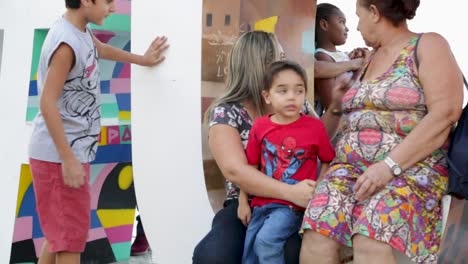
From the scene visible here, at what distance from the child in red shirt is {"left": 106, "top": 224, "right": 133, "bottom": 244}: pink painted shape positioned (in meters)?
1.67

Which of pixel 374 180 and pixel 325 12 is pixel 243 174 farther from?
pixel 325 12

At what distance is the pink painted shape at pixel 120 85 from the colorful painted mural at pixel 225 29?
3.75 ft

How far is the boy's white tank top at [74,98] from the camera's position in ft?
8.82

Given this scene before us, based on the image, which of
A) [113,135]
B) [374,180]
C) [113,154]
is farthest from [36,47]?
[374,180]

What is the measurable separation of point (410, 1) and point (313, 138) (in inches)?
24.0

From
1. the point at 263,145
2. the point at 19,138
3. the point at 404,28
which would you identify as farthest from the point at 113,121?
the point at 404,28

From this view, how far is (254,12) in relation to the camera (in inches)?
121

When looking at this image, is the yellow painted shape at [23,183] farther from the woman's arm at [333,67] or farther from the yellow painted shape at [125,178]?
the woman's arm at [333,67]

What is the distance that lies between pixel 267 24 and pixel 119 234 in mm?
1708

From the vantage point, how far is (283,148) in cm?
255

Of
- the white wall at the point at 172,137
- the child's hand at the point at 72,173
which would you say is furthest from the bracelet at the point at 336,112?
the child's hand at the point at 72,173

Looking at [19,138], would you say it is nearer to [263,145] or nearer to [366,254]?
[263,145]

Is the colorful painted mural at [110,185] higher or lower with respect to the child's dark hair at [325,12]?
lower

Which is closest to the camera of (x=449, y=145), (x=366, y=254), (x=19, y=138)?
(x=366, y=254)
